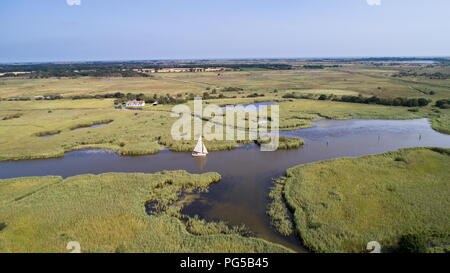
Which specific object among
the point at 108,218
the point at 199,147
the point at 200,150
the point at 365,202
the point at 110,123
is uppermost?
the point at 110,123

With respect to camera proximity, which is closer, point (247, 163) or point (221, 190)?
point (221, 190)

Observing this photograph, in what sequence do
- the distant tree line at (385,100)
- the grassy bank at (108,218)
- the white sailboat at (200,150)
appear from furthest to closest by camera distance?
the distant tree line at (385,100), the white sailboat at (200,150), the grassy bank at (108,218)

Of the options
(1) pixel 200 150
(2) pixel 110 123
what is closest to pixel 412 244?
(1) pixel 200 150

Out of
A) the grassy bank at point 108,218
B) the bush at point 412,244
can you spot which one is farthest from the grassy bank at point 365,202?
the grassy bank at point 108,218

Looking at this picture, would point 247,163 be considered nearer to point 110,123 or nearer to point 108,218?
point 108,218

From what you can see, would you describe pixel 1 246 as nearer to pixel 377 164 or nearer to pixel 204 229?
pixel 204 229

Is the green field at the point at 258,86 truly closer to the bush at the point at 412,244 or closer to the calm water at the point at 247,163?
the calm water at the point at 247,163

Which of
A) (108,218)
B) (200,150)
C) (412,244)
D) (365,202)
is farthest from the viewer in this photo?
(200,150)

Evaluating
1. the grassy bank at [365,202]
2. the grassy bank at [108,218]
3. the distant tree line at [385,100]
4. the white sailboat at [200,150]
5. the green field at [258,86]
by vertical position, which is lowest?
the grassy bank at [108,218]
